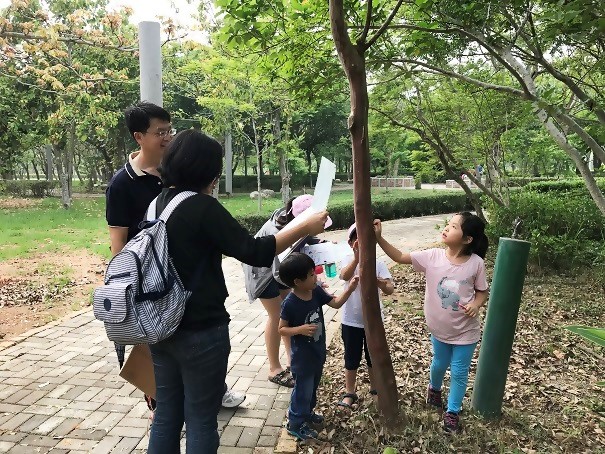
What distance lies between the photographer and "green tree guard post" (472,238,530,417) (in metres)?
2.85

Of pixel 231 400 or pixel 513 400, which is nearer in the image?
pixel 231 400

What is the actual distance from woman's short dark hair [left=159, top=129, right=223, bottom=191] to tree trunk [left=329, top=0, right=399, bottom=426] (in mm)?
800

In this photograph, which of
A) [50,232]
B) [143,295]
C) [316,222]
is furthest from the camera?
[50,232]

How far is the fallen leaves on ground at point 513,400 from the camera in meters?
2.70

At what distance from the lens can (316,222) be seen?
2074 millimetres

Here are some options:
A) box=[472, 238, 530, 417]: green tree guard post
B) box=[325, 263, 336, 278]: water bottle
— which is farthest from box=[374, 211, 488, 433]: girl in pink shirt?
box=[325, 263, 336, 278]: water bottle

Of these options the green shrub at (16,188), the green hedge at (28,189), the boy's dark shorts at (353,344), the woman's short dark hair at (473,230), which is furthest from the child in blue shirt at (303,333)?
the green shrub at (16,188)

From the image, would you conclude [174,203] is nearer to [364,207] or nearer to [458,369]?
[364,207]

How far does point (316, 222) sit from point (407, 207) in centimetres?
1599

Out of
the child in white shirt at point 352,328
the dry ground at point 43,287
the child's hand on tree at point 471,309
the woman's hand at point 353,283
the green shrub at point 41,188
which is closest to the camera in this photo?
the child's hand on tree at point 471,309

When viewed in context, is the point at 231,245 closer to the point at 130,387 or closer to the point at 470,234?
the point at 470,234

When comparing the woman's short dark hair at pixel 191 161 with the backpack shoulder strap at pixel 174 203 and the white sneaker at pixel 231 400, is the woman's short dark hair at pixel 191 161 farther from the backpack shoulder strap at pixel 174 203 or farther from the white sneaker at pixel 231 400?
the white sneaker at pixel 231 400

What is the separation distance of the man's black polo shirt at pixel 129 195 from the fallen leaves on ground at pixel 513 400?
1.65 meters

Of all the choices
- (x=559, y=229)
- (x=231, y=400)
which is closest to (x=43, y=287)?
(x=231, y=400)
